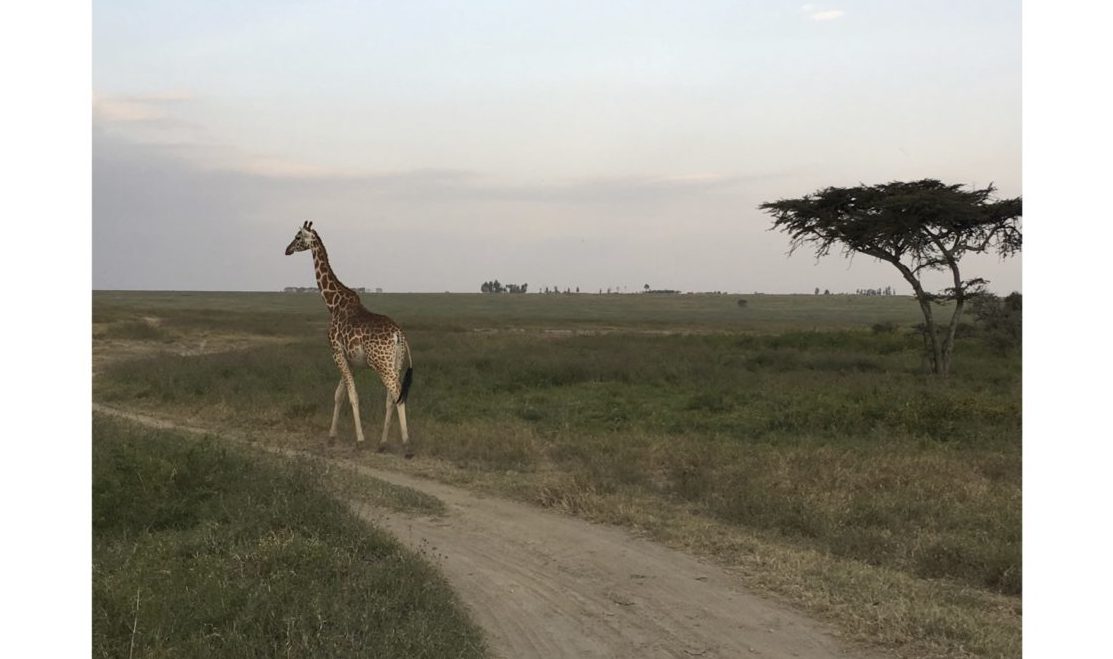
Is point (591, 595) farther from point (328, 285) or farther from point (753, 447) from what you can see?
point (328, 285)

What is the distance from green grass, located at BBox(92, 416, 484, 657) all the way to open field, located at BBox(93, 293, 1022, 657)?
3022mm

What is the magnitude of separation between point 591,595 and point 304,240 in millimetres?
9208

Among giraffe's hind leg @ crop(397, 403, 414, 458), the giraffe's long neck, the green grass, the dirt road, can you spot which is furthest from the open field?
the green grass

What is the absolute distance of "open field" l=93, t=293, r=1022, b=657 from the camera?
6988 mm

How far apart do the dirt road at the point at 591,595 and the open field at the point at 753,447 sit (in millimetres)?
441

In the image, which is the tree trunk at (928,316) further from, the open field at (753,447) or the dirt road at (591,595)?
the dirt road at (591,595)

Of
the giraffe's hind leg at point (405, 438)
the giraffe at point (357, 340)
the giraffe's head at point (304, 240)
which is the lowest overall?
the giraffe's hind leg at point (405, 438)

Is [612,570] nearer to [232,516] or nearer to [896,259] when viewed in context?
[232,516]

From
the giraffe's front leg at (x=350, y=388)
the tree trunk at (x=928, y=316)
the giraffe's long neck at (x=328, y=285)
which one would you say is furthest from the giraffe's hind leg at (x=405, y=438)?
the tree trunk at (x=928, y=316)

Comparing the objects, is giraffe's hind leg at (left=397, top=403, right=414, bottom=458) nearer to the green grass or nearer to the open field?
the open field

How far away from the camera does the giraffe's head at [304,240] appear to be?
1333cm

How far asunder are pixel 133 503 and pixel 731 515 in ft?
21.3
